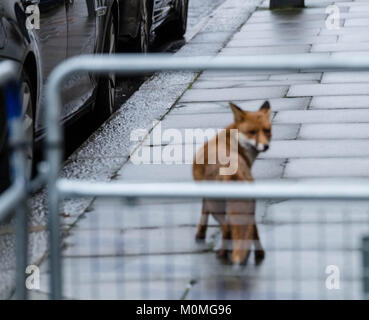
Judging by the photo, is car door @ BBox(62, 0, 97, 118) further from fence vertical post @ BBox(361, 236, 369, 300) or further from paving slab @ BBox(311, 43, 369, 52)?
paving slab @ BBox(311, 43, 369, 52)

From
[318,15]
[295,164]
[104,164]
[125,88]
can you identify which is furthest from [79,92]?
[318,15]

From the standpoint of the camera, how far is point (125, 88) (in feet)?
36.2

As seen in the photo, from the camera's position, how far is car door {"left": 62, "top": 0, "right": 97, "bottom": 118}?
7223 mm

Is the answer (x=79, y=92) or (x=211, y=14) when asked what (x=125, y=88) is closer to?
(x=79, y=92)

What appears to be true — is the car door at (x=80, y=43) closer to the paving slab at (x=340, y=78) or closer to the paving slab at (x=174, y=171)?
the paving slab at (x=174, y=171)

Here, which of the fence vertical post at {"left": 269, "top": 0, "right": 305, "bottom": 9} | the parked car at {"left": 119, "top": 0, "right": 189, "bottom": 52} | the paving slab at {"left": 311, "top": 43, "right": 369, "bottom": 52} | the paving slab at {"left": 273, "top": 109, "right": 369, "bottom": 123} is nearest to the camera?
the paving slab at {"left": 273, "top": 109, "right": 369, "bottom": 123}

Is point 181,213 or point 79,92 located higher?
point 181,213

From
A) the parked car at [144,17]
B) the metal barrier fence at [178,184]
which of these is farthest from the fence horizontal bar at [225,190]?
the parked car at [144,17]

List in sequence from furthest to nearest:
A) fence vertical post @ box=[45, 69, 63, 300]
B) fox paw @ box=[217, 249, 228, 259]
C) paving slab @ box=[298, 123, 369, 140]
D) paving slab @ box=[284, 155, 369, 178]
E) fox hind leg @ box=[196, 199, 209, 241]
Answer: paving slab @ box=[298, 123, 369, 140] < paving slab @ box=[284, 155, 369, 178] < fox paw @ box=[217, 249, 228, 259] < fox hind leg @ box=[196, 199, 209, 241] < fence vertical post @ box=[45, 69, 63, 300]

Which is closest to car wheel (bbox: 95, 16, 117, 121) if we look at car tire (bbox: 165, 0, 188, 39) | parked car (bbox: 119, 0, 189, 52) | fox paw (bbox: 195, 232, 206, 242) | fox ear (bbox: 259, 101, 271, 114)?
parked car (bbox: 119, 0, 189, 52)

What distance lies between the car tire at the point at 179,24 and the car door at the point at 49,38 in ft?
21.4

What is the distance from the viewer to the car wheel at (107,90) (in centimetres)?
865

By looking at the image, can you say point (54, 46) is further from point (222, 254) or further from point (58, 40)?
point (222, 254)
